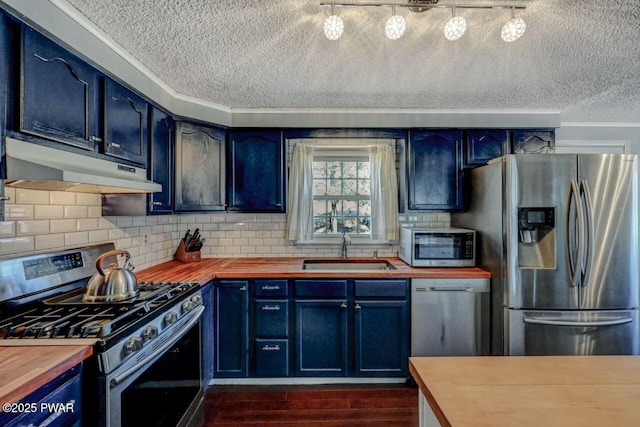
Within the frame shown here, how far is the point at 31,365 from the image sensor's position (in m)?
1.02

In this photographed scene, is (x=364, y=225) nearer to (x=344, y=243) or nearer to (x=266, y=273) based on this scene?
(x=344, y=243)

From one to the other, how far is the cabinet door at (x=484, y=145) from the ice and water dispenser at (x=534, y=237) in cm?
76

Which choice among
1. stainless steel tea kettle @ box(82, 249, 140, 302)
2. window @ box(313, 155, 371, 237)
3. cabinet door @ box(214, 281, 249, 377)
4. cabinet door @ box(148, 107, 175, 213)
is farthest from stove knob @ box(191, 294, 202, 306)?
window @ box(313, 155, 371, 237)

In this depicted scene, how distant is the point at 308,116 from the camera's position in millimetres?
2934

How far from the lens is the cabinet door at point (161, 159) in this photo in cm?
224

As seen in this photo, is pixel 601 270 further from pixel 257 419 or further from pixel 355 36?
pixel 257 419

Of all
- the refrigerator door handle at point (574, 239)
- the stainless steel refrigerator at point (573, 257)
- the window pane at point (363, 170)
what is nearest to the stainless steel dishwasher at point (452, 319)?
the stainless steel refrigerator at point (573, 257)

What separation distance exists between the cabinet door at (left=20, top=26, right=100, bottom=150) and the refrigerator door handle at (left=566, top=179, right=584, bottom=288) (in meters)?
3.02

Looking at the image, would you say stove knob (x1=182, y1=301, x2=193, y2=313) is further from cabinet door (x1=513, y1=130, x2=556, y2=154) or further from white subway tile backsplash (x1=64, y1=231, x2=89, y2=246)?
cabinet door (x1=513, y1=130, x2=556, y2=154)

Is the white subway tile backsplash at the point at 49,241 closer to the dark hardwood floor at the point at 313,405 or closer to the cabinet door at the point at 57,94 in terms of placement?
the cabinet door at the point at 57,94

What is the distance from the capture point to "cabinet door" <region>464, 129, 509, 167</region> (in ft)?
Result: 9.57

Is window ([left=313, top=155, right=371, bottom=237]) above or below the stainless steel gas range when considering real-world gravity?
above

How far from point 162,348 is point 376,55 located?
2.01m

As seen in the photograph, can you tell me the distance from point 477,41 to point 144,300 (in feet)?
7.48
